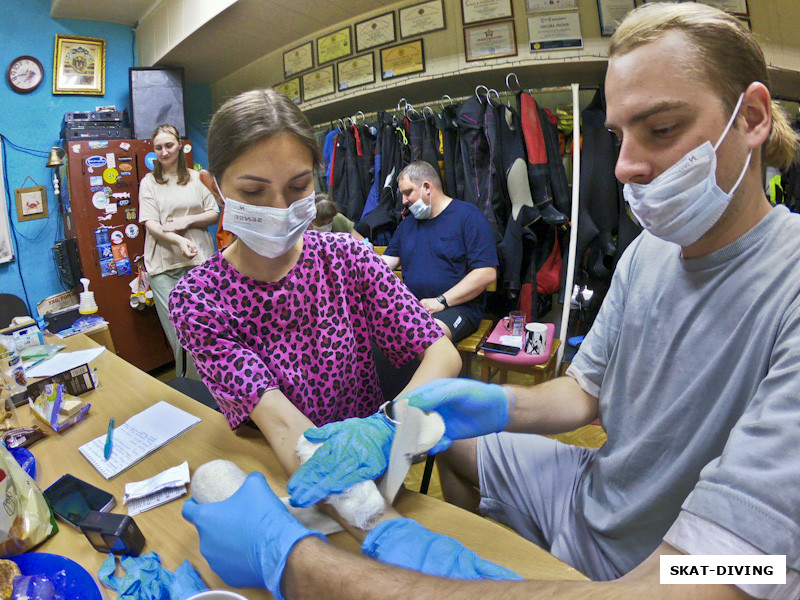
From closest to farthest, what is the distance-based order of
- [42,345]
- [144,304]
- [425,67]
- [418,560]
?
1. [418,560]
2. [42,345]
3. [425,67]
4. [144,304]

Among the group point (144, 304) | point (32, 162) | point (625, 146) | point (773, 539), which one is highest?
point (32, 162)

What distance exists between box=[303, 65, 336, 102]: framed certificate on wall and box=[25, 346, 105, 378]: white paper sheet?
297cm

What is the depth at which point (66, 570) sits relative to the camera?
0.73 meters

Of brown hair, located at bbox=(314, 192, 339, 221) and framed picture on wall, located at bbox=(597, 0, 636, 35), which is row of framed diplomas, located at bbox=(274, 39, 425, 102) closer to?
brown hair, located at bbox=(314, 192, 339, 221)

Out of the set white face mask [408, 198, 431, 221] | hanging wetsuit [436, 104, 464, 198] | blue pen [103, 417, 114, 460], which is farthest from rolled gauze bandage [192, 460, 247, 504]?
hanging wetsuit [436, 104, 464, 198]

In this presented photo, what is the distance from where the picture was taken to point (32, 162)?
363 centimetres

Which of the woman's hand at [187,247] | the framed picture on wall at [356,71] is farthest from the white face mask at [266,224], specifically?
the framed picture on wall at [356,71]

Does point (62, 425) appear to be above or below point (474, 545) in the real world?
above

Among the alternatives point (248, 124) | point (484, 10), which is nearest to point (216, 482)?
point (248, 124)

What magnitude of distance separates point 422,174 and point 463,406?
6.93ft

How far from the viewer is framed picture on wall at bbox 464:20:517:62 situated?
2.81 metres

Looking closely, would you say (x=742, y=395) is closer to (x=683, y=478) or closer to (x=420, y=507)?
(x=683, y=478)

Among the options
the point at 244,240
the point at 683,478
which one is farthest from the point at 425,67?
the point at 683,478

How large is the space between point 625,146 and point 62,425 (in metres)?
1.59
